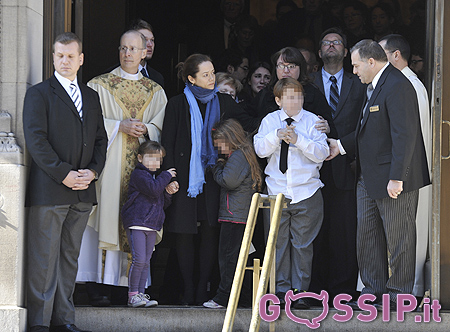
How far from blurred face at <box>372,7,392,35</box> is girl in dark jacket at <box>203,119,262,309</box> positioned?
2.89 metres

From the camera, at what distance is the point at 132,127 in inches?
238

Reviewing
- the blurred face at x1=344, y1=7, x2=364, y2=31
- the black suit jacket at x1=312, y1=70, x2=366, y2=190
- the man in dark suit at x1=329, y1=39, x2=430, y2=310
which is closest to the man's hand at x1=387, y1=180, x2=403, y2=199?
the man in dark suit at x1=329, y1=39, x2=430, y2=310

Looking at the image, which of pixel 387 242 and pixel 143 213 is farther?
Answer: pixel 143 213

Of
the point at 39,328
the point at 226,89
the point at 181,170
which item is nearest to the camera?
the point at 39,328

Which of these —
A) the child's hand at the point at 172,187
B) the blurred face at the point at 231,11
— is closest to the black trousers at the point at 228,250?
the child's hand at the point at 172,187

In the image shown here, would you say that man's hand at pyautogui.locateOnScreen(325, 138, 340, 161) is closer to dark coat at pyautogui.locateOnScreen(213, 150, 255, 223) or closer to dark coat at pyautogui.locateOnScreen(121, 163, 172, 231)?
dark coat at pyautogui.locateOnScreen(213, 150, 255, 223)

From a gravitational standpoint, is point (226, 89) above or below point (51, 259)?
above

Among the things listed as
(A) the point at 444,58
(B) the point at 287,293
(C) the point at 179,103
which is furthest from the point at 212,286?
(A) the point at 444,58

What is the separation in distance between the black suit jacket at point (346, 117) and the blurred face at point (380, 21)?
187 cm

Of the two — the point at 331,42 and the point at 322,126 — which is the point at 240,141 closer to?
the point at 322,126

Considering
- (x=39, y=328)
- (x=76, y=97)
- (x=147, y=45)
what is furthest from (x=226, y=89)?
(x=39, y=328)

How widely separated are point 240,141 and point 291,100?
1.59ft

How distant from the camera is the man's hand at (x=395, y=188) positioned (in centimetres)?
543

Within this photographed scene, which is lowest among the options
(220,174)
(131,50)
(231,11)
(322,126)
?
(220,174)
